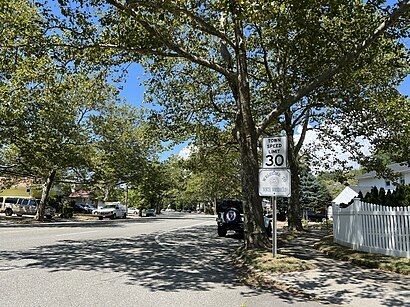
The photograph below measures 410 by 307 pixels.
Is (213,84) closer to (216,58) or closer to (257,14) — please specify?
(216,58)

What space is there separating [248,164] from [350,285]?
5217 mm

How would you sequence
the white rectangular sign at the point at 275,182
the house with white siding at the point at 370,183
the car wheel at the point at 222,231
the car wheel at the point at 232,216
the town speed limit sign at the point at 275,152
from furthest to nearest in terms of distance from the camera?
the house with white siding at the point at 370,183
the car wheel at the point at 222,231
the car wheel at the point at 232,216
the town speed limit sign at the point at 275,152
the white rectangular sign at the point at 275,182

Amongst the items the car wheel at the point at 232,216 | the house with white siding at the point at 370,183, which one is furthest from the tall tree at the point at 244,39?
the house with white siding at the point at 370,183

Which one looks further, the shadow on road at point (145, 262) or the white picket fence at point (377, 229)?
the white picket fence at point (377, 229)

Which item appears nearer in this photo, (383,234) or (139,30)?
(383,234)

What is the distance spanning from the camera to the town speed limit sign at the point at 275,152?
9.67 metres

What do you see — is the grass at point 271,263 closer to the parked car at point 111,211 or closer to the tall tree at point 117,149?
the tall tree at point 117,149

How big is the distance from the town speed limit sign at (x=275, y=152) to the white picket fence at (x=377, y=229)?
11.3ft

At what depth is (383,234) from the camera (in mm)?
10391

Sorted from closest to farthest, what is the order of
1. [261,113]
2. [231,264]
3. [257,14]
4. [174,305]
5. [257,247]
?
[174,305] < [257,14] < [231,264] < [257,247] < [261,113]

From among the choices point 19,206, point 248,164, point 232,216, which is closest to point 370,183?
point 232,216

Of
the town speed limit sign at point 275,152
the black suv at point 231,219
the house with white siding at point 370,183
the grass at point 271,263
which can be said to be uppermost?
the house with white siding at point 370,183

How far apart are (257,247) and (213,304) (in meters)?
5.46

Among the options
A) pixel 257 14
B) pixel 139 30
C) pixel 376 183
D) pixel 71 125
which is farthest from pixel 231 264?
pixel 376 183
